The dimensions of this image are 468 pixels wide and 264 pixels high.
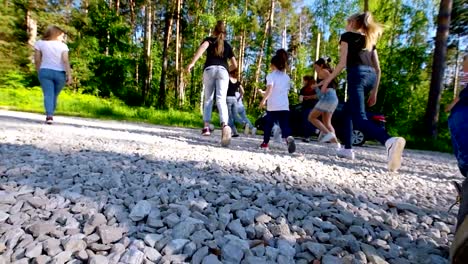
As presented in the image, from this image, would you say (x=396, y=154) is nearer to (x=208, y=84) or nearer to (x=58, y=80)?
(x=208, y=84)

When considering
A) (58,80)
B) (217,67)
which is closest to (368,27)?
(217,67)

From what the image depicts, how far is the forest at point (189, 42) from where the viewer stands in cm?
1984

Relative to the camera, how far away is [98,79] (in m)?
24.2

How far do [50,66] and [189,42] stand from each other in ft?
73.7

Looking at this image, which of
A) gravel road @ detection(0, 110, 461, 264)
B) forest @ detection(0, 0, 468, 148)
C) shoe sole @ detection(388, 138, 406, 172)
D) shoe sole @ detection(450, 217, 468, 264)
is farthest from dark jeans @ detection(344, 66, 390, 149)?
forest @ detection(0, 0, 468, 148)

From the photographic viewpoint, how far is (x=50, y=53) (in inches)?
252

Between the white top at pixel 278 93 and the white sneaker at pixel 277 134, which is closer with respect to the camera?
the white top at pixel 278 93

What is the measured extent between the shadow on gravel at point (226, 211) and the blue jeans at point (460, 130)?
17.1 inches

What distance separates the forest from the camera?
65.1ft

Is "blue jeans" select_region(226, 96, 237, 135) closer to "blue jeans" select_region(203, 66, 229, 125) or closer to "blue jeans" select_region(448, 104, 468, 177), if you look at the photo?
"blue jeans" select_region(203, 66, 229, 125)

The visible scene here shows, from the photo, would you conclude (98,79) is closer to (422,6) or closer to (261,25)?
(261,25)

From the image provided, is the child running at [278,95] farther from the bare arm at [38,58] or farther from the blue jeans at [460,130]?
the bare arm at [38,58]

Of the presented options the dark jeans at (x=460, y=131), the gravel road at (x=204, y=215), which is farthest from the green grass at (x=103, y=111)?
the dark jeans at (x=460, y=131)

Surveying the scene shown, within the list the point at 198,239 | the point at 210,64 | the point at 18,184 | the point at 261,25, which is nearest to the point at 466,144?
the point at 198,239
